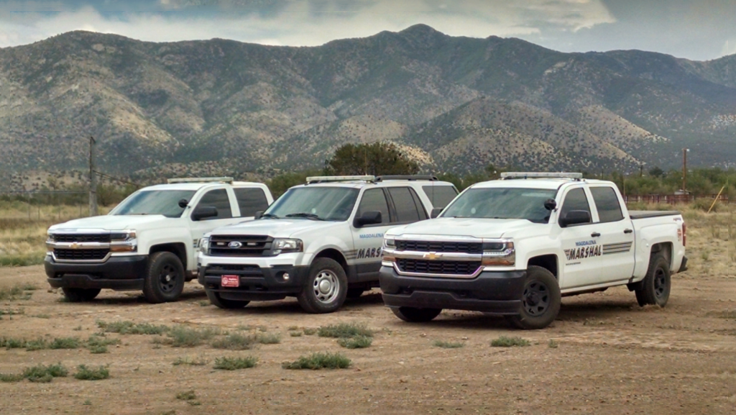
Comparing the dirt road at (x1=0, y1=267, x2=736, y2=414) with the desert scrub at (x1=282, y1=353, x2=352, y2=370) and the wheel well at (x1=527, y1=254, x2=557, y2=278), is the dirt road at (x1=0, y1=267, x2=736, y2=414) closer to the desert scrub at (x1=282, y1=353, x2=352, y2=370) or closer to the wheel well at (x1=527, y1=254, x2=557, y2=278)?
the desert scrub at (x1=282, y1=353, x2=352, y2=370)

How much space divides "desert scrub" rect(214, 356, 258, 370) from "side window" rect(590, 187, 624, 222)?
648cm

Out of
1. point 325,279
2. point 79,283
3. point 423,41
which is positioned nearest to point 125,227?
point 79,283

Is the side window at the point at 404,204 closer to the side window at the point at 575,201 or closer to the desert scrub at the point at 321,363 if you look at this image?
the side window at the point at 575,201

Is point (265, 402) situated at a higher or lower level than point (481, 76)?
lower

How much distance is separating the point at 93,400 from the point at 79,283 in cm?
892

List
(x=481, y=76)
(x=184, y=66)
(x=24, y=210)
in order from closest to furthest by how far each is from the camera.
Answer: (x=24, y=210), (x=184, y=66), (x=481, y=76)

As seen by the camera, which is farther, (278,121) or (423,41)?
(423,41)

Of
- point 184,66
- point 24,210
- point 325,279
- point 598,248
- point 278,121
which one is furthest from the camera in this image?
point 184,66

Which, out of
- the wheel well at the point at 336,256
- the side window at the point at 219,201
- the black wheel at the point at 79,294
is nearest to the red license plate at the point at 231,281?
the wheel well at the point at 336,256

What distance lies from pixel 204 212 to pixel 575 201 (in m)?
6.73

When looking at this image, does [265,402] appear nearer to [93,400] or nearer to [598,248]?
[93,400]

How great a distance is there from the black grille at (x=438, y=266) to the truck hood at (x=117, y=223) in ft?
18.5

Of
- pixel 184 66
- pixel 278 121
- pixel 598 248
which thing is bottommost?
pixel 598 248

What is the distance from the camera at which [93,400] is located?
29.8 ft
